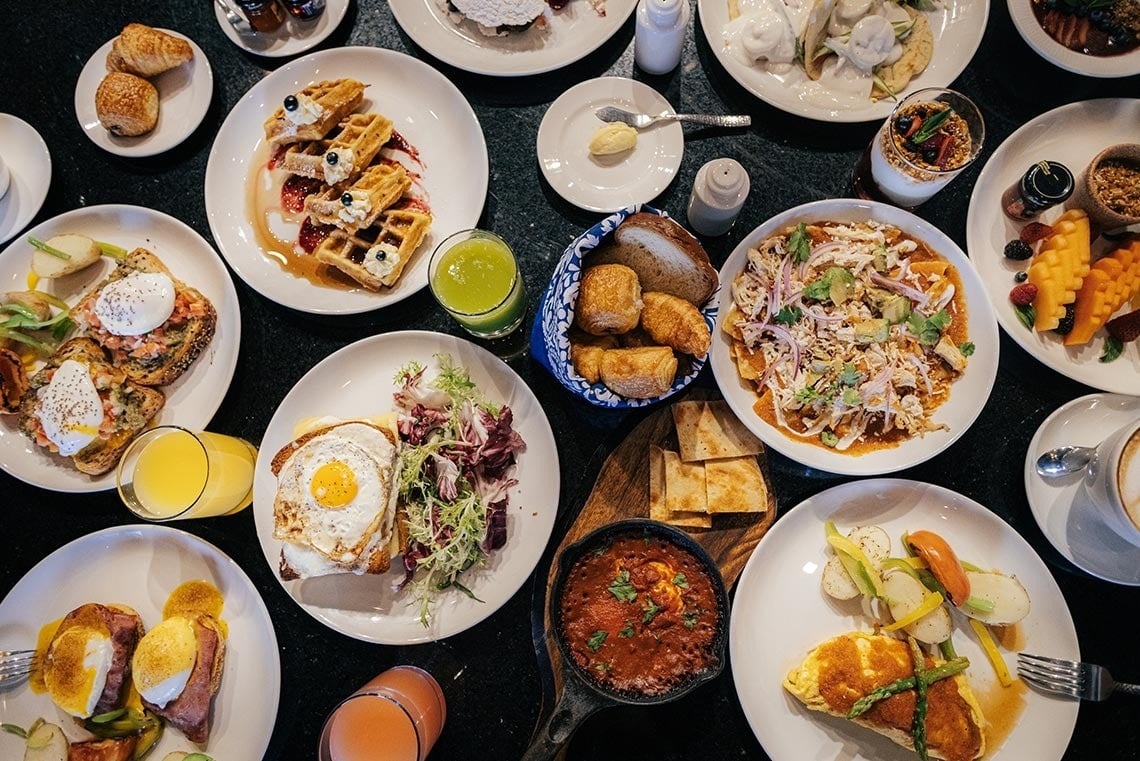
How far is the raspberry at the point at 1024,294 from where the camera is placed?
2.72 meters

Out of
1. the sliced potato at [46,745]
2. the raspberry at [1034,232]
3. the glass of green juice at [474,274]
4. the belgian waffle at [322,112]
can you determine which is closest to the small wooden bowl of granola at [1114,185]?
the raspberry at [1034,232]

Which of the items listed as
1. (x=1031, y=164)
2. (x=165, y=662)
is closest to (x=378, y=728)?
(x=165, y=662)

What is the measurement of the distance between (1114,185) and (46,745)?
463 cm

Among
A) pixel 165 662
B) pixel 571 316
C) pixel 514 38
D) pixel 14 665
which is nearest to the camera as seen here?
pixel 571 316

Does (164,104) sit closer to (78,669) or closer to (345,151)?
(345,151)

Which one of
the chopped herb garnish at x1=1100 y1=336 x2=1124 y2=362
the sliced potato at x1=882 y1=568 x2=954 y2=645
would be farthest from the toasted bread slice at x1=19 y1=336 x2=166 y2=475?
the chopped herb garnish at x1=1100 y1=336 x2=1124 y2=362

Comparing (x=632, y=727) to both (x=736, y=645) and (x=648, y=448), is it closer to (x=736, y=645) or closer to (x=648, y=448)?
(x=736, y=645)

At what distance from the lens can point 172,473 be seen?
107 inches

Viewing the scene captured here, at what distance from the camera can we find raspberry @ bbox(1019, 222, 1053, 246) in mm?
2770

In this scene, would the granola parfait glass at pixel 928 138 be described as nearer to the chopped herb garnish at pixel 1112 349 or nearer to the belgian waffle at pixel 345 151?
the chopped herb garnish at pixel 1112 349

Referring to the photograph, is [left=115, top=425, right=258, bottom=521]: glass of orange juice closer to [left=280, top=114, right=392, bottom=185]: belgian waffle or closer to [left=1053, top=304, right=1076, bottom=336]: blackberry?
[left=280, top=114, right=392, bottom=185]: belgian waffle

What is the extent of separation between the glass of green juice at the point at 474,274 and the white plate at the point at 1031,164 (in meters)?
1.84

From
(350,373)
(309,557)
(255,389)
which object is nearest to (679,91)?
(350,373)

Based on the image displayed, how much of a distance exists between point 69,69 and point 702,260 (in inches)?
122
